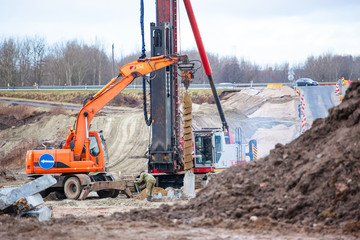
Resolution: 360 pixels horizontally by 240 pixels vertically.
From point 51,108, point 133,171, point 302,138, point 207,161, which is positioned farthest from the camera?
point 51,108

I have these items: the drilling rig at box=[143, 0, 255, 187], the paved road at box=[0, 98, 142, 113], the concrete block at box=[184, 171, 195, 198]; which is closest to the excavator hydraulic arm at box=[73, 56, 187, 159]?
the drilling rig at box=[143, 0, 255, 187]

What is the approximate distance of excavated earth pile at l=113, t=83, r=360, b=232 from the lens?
8.75 meters

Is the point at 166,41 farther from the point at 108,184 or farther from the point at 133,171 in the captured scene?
the point at 133,171

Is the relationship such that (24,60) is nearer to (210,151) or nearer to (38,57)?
(38,57)

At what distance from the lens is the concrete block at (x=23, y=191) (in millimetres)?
11531

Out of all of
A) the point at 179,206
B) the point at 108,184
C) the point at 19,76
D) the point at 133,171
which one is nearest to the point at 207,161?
the point at 108,184

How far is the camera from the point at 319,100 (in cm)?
3434

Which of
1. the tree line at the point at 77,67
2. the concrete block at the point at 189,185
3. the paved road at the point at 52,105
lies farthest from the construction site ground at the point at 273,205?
the tree line at the point at 77,67

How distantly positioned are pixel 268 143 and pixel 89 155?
14.7 m

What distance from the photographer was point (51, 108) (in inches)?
1734

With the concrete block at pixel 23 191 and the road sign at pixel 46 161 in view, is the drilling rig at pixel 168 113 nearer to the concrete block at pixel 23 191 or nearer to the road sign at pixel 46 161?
the road sign at pixel 46 161

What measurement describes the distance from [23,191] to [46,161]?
20.0ft

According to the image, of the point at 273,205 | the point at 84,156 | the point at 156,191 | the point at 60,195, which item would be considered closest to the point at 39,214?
the point at 273,205

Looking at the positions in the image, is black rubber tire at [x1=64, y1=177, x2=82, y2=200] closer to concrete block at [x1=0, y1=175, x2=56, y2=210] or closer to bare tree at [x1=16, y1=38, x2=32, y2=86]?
concrete block at [x1=0, y1=175, x2=56, y2=210]
